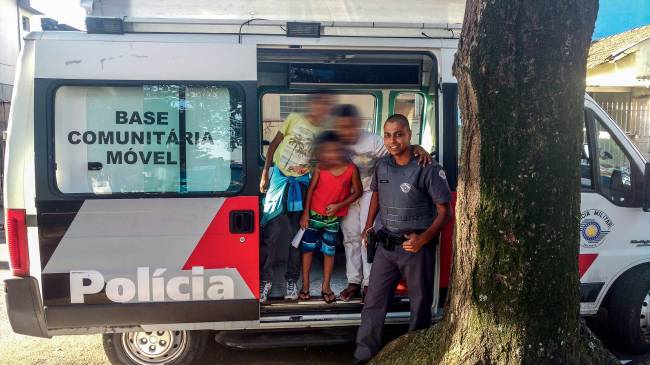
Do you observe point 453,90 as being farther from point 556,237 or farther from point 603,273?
point 603,273

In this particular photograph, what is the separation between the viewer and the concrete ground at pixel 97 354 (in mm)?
4184

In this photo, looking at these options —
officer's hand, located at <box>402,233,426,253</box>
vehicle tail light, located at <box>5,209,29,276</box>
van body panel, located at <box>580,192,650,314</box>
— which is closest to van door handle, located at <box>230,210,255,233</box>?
officer's hand, located at <box>402,233,426,253</box>

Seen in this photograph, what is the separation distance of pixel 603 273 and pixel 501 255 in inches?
71.0

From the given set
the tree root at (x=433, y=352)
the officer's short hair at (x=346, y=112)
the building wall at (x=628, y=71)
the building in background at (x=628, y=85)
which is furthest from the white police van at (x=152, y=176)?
the building wall at (x=628, y=71)

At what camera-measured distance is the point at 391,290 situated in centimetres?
380

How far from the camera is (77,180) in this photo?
3490 mm

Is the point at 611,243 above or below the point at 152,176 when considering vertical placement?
below

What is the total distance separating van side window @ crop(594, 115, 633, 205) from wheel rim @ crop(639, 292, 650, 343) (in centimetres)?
82

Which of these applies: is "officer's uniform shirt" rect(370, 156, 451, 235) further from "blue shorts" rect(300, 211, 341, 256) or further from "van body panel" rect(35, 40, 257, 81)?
"van body panel" rect(35, 40, 257, 81)

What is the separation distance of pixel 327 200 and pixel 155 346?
66.2 inches

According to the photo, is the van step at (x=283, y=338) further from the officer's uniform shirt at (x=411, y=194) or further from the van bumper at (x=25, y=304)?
the van bumper at (x=25, y=304)

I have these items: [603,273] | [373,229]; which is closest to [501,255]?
[373,229]

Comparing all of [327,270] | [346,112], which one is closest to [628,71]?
[346,112]

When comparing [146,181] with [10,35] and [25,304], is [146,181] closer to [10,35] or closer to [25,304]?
[25,304]
